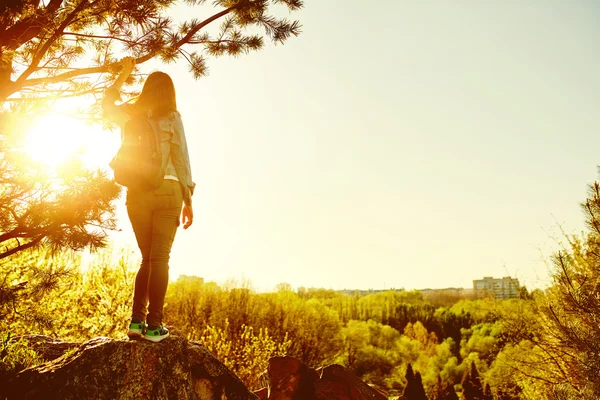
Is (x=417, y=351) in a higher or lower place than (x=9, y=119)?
lower

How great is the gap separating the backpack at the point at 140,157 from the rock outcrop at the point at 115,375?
1.12 m

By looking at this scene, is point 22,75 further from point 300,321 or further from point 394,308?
point 394,308

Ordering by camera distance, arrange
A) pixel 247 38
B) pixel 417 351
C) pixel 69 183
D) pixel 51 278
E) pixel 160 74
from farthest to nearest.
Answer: pixel 417 351 < pixel 247 38 < pixel 51 278 < pixel 69 183 < pixel 160 74

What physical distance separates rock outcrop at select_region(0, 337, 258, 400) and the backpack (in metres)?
1.12

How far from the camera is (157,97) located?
3416mm

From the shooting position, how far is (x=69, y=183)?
452cm

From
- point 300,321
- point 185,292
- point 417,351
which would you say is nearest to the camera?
point 185,292

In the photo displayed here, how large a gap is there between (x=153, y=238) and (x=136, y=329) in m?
0.65

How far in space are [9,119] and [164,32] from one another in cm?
217

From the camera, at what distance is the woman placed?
321 centimetres

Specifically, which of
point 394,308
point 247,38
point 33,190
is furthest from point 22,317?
point 394,308

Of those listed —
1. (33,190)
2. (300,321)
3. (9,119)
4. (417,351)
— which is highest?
(9,119)

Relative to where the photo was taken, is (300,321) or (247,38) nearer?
(247,38)

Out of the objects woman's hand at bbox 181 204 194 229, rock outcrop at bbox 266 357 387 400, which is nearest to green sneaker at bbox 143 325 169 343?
woman's hand at bbox 181 204 194 229
